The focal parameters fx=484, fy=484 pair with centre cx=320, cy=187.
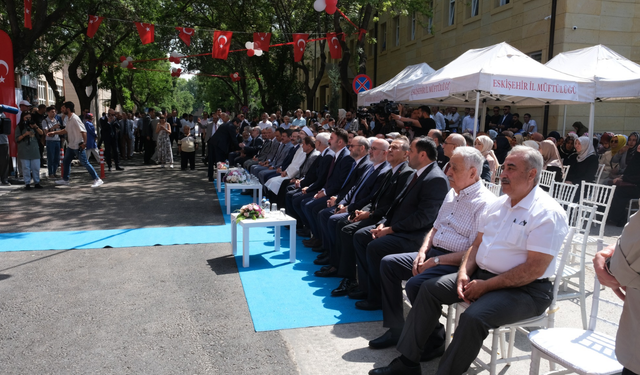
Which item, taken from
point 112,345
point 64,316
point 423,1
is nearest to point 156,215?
point 64,316

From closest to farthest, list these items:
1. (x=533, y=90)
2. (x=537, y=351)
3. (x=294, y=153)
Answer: (x=537, y=351) → (x=533, y=90) → (x=294, y=153)

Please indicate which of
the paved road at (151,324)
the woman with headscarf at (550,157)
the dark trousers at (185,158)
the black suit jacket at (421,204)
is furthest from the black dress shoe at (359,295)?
the dark trousers at (185,158)

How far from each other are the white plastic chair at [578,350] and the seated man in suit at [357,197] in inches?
123

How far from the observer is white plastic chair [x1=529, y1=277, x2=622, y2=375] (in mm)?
2432

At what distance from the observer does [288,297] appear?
5.05m

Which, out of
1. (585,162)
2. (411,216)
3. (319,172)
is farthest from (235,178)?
(585,162)

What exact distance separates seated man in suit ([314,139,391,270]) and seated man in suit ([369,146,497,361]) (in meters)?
1.74

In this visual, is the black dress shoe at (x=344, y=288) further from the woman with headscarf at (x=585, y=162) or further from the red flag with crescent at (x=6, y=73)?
the red flag with crescent at (x=6, y=73)

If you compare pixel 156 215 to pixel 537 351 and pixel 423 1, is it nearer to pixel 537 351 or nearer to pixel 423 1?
pixel 537 351

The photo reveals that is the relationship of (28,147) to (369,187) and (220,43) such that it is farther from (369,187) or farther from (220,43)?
(369,187)

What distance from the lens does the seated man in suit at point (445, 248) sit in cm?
377

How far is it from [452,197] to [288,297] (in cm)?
205

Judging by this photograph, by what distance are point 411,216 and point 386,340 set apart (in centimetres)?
123

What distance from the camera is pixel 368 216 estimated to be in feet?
18.0
